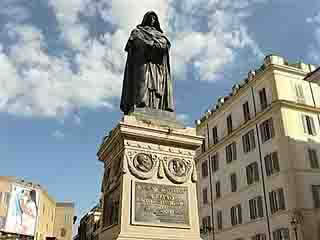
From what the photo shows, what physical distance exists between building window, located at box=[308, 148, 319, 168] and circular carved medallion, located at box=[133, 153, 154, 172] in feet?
89.2

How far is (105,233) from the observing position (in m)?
7.96

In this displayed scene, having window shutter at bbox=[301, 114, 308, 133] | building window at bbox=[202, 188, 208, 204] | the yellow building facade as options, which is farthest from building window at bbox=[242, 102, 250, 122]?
building window at bbox=[202, 188, 208, 204]

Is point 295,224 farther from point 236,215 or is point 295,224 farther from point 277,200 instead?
point 236,215

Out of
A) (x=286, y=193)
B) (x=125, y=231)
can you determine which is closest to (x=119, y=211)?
(x=125, y=231)

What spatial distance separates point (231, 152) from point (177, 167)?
3122cm

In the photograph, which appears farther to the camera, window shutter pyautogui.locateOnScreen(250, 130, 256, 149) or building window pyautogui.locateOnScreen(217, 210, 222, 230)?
building window pyautogui.locateOnScreen(217, 210, 222, 230)

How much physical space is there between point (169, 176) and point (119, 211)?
134 cm

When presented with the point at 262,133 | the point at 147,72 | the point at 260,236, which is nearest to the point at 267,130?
the point at 262,133

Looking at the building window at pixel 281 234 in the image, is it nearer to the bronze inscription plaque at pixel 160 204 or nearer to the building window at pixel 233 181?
the building window at pixel 233 181

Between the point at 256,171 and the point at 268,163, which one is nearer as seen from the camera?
the point at 268,163

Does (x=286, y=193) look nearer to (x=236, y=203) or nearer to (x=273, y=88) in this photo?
(x=236, y=203)

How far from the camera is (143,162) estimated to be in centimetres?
752

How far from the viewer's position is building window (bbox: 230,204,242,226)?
34450 millimetres

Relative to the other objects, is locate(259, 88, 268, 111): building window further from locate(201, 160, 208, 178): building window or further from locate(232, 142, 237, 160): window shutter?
locate(201, 160, 208, 178): building window
